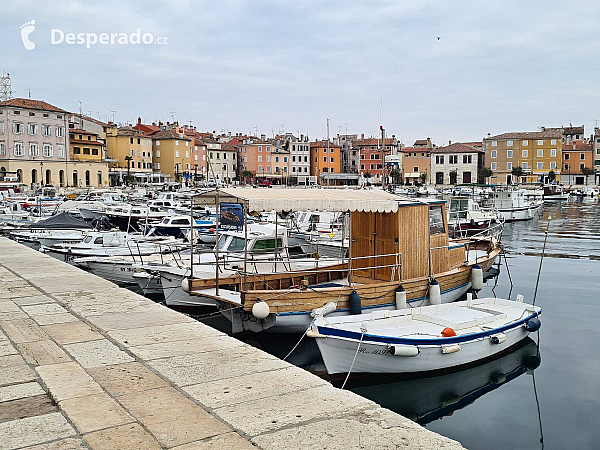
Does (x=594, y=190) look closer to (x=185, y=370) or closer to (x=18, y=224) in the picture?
(x=18, y=224)

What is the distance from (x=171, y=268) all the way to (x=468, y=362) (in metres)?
7.45

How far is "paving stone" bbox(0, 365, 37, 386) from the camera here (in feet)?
16.9

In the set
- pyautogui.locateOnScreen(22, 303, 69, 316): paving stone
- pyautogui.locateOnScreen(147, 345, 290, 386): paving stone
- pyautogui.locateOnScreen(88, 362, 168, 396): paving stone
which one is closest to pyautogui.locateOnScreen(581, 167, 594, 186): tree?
pyautogui.locateOnScreen(22, 303, 69, 316): paving stone

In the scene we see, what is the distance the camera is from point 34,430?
4164 mm

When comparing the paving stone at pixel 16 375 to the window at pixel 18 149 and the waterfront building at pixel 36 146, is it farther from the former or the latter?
the window at pixel 18 149

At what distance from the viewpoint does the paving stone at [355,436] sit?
397 cm

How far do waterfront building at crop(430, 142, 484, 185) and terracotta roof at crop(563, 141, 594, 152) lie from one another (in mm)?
16806

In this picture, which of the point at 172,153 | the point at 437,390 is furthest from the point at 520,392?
the point at 172,153

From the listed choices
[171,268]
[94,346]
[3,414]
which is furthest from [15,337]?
[171,268]

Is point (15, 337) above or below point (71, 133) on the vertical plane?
below

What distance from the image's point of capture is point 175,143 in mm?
89500

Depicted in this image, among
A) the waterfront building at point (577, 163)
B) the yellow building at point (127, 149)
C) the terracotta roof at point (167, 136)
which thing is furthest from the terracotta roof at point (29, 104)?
the waterfront building at point (577, 163)

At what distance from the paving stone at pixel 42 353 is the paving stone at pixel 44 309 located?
1.46 metres

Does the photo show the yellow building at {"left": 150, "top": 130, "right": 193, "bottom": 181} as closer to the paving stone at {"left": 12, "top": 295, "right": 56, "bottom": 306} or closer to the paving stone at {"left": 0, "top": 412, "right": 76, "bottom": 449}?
the paving stone at {"left": 12, "top": 295, "right": 56, "bottom": 306}
